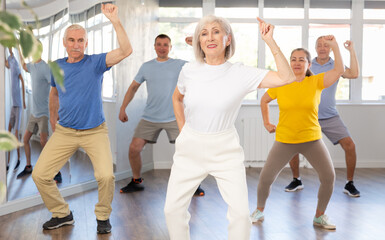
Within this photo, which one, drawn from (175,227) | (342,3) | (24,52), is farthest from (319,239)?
(342,3)

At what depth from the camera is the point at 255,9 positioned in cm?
697

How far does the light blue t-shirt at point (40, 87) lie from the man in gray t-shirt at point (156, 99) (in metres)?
0.86

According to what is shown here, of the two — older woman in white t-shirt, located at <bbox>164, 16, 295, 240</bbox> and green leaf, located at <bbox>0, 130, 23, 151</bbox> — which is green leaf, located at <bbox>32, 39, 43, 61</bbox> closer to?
green leaf, located at <bbox>0, 130, 23, 151</bbox>

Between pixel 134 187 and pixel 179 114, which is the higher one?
pixel 179 114

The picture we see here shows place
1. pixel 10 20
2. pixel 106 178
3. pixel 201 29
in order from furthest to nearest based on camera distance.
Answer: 1. pixel 106 178
2. pixel 201 29
3. pixel 10 20

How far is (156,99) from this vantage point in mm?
5180

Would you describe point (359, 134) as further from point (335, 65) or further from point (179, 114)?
point (179, 114)

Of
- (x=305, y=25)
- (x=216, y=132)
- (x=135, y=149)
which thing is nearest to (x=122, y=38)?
(x=216, y=132)

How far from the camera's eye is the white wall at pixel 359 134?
681 cm

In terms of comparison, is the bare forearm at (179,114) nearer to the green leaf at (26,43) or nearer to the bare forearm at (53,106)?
the bare forearm at (53,106)

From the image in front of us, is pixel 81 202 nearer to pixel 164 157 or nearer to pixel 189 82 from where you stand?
pixel 164 157

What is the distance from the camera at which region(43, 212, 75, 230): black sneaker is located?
371 centimetres

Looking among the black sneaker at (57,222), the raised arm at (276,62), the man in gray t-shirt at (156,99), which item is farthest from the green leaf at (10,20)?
the man in gray t-shirt at (156,99)

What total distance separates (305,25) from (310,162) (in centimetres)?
383
